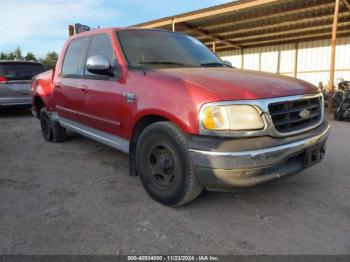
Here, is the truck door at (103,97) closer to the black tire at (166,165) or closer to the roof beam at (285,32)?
the black tire at (166,165)

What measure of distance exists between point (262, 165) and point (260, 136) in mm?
246

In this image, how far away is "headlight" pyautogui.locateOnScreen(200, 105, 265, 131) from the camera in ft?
8.72

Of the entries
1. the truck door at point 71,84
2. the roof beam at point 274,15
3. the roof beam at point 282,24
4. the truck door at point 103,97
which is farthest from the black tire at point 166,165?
the roof beam at point 282,24

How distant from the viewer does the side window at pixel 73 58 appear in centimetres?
471

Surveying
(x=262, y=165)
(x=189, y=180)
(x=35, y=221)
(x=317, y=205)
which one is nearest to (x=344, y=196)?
(x=317, y=205)

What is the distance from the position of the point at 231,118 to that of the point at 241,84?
15.9 inches

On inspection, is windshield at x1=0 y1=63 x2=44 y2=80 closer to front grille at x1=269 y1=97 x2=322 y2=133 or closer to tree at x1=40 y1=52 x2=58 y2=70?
tree at x1=40 y1=52 x2=58 y2=70

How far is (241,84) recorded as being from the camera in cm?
288

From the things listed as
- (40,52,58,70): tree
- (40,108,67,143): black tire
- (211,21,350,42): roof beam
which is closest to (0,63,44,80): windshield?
(40,52,58,70): tree

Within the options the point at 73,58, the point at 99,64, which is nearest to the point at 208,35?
the point at 73,58

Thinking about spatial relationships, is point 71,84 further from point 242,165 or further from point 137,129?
point 242,165

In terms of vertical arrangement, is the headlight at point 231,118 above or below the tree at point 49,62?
below

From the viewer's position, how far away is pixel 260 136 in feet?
8.80

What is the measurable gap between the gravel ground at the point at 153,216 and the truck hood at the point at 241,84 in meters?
1.15
